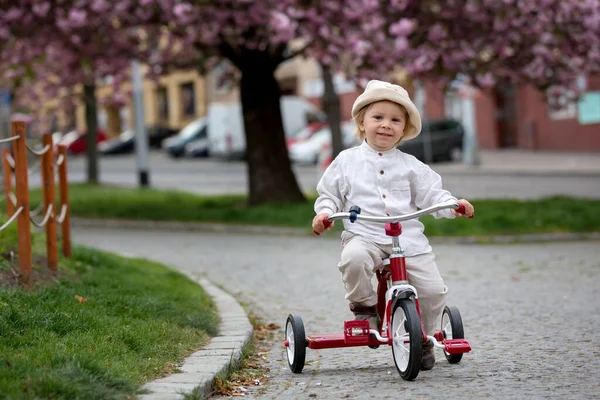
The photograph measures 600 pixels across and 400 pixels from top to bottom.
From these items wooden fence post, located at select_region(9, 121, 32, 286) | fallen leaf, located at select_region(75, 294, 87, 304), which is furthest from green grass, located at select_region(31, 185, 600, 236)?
fallen leaf, located at select_region(75, 294, 87, 304)

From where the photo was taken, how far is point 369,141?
6.36 m

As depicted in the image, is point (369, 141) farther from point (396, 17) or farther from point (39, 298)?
point (396, 17)

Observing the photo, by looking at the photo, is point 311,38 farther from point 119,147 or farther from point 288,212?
point 119,147

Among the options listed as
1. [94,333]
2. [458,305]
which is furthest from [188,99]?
[94,333]

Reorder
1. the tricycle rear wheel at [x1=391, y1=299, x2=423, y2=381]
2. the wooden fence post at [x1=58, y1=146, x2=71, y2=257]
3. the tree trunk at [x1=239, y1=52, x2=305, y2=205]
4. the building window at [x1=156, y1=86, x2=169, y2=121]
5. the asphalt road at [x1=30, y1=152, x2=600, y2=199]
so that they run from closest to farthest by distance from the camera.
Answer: the tricycle rear wheel at [x1=391, y1=299, x2=423, y2=381], the wooden fence post at [x1=58, y1=146, x2=71, y2=257], the tree trunk at [x1=239, y1=52, x2=305, y2=205], the asphalt road at [x1=30, y1=152, x2=600, y2=199], the building window at [x1=156, y1=86, x2=169, y2=121]

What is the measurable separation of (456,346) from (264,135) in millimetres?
13570

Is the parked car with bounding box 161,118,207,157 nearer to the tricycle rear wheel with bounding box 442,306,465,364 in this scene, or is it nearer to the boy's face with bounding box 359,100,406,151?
the tricycle rear wheel with bounding box 442,306,465,364

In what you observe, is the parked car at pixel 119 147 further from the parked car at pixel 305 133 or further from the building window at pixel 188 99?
the parked car at pixel 305 133

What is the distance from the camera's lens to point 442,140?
3634 cm

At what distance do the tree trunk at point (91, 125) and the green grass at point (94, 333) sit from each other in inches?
757

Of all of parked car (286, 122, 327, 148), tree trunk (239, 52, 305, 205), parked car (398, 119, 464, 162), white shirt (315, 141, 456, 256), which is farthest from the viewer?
parked car (286, 122, 327, 148)

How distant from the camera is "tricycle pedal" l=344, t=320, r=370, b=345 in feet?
20.8

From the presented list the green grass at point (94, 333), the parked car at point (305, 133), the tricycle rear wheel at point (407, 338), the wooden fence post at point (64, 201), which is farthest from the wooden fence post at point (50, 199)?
the parked car at point (305, 133)

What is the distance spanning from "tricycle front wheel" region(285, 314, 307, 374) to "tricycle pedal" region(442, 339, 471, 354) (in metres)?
0.82
